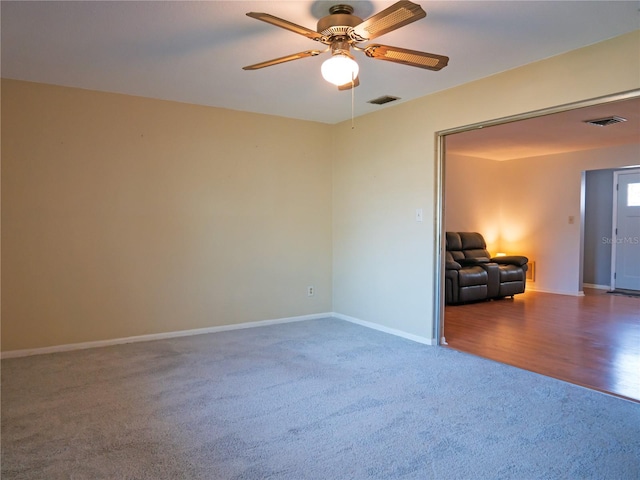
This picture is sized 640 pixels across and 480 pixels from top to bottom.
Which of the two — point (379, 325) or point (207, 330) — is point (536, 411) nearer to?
point (379, 325)

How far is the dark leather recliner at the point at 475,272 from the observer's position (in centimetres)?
602

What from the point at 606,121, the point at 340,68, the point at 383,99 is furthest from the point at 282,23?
the point at 606,121

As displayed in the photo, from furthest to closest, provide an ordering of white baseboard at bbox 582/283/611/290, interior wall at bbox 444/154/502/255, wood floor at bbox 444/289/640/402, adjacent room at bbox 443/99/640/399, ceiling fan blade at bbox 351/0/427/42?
white baseboard at bbox 582/283/611/290, interior wall at bbox 444/154/502/255, adjacent room at bbox 443/99/640/399, wood floor at bbox 444/289/640/402, ceiling fan blade at bbox 351/0/427/42

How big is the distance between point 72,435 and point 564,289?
7277mm

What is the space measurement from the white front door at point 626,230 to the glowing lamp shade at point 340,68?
685 centimetres

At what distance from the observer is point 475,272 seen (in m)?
6.18

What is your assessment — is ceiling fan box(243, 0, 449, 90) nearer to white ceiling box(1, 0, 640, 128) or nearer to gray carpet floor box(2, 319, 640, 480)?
white ceiling box(1, 0, 640, 128)

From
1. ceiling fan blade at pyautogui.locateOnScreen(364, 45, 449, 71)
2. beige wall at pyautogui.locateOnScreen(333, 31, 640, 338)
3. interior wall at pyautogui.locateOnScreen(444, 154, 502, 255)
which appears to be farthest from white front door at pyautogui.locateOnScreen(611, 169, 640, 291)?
ceiling fan blade at pyautogui.locateOnScreen(364, 45, 449, 71)

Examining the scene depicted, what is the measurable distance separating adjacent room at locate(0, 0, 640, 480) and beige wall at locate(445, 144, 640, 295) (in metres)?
2.54

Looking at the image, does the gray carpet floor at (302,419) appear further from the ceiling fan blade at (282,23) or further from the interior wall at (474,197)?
the interior wall at (474,197)

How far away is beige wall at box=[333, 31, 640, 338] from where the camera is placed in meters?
2.99

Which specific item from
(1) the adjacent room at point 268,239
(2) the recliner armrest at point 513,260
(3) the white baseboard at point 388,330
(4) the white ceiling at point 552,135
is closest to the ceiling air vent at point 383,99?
(1) the adjacent room at point 268,239

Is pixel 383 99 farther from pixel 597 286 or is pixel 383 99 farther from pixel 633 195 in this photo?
pixel 597 286

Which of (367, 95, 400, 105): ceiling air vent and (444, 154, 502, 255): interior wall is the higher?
(367, 95, 400, 105): ceiling air vent
